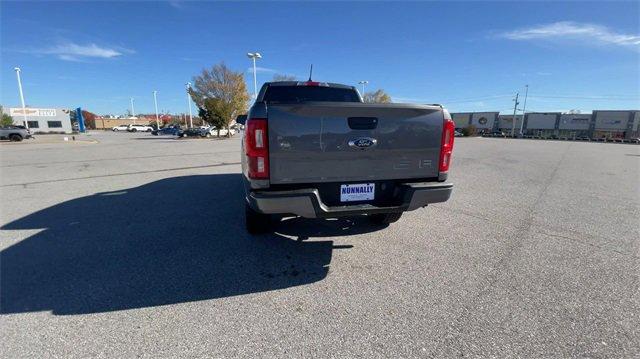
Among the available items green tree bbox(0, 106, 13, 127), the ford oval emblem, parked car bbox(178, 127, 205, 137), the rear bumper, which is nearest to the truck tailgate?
the ford oval emblem

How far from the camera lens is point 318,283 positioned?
10.2 feet

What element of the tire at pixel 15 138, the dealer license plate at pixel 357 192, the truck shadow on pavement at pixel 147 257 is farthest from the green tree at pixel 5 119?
the dealer license plate at pixel 357 192

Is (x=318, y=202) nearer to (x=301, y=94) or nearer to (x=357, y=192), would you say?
(x=357, y=192)

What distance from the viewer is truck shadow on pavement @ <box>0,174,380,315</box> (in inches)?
113

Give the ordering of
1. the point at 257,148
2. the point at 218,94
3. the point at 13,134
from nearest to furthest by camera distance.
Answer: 1. the point at 257,148
2. the point at 13,134
3. the point at 218,94

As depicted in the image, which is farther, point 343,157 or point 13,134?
point 13,134

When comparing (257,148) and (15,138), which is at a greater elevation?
(257,148)

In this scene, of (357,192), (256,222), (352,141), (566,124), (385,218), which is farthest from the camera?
(566,124)

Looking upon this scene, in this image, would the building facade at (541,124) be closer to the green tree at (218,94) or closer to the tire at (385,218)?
the green tree at (218,94)

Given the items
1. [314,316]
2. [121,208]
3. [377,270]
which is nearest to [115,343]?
[314,316]

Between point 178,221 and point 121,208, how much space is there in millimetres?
1594

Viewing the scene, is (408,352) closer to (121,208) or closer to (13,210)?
(121,208)

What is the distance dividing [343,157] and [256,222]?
Answer: 173 cm

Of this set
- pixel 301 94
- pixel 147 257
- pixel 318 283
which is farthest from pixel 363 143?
pixel 147 257
